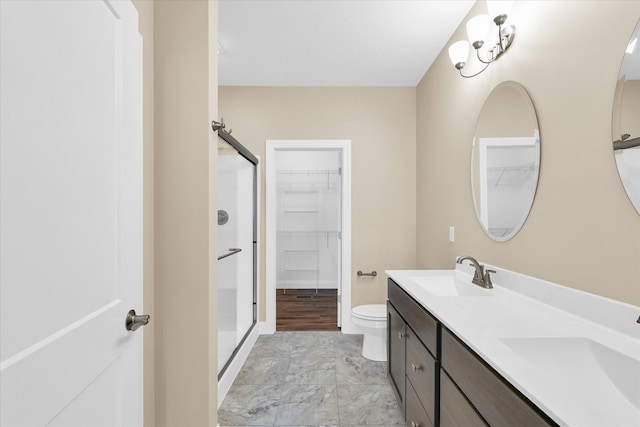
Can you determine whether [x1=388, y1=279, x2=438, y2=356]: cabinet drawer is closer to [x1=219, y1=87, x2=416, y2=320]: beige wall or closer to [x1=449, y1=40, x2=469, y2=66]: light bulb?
[x1=219, y1=87, x2=416, y2=320]: beige wall

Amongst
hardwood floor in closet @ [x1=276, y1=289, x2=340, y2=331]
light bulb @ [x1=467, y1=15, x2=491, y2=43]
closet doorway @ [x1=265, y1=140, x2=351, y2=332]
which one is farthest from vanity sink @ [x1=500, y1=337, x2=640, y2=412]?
closet doorway @ [x1=265, y1=140, x2=351, y2=332]

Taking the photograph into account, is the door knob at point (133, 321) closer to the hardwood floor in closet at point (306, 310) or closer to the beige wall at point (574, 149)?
the beige wall at point (574, 149)

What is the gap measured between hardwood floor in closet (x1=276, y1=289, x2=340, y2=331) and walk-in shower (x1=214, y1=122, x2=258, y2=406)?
58cm

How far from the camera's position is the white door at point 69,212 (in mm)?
594

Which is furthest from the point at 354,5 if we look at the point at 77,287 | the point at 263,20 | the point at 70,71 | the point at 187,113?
the point at 77,287

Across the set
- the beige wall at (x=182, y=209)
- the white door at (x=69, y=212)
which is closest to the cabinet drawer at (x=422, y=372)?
the beige wall at (x=182, y=209)

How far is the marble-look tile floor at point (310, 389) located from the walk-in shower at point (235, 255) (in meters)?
0.15

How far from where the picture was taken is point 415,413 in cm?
154

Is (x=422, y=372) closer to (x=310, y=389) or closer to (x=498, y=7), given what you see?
(x=310, y=389)

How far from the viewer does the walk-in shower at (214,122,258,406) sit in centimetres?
218

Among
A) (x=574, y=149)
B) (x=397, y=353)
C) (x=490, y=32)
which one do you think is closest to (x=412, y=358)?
(x=397, y=353)

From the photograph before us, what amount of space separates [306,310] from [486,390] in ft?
10.7

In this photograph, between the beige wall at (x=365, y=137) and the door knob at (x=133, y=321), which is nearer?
the door knob at (x=133, y=321)

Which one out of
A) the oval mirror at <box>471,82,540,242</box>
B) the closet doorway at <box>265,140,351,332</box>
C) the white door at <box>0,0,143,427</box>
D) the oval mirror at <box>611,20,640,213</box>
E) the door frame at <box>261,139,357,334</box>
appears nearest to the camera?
the white door at <box>0,0,143,427</box>
